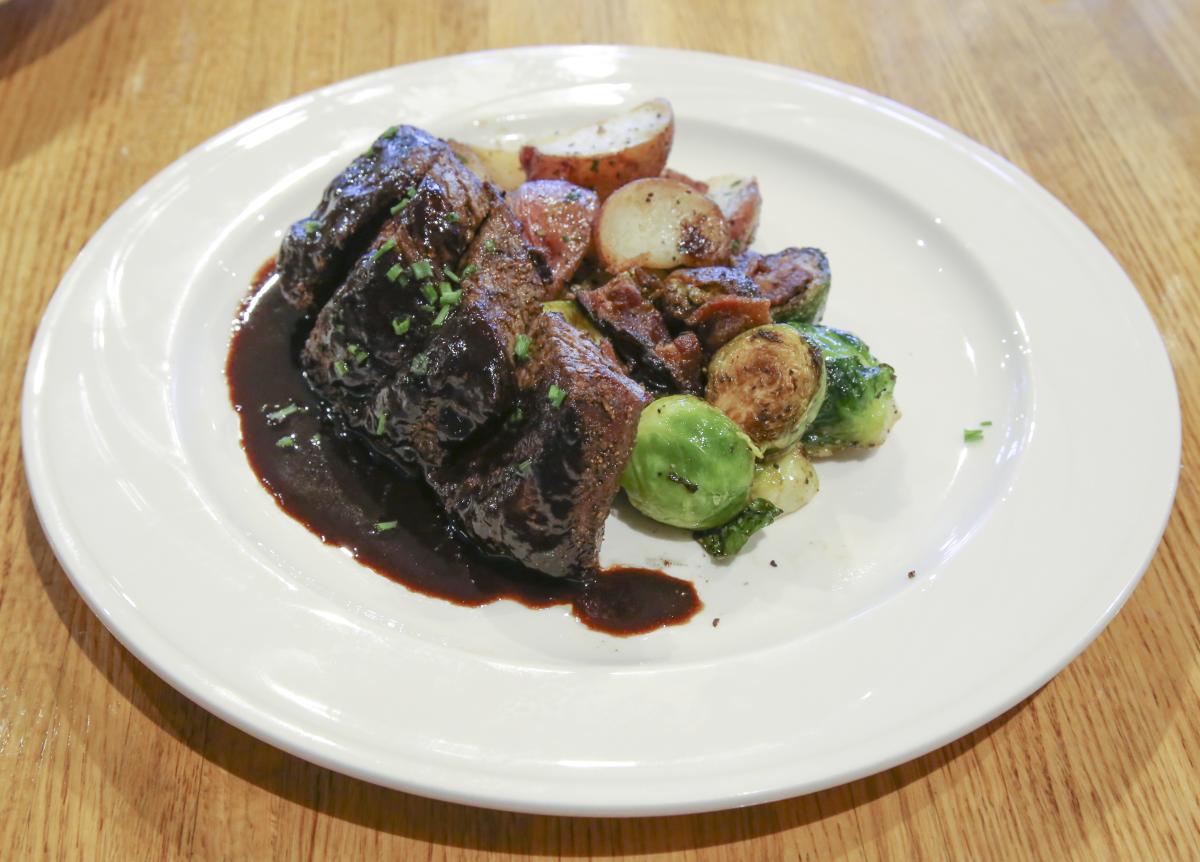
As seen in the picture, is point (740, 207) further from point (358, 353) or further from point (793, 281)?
point (358, 353)

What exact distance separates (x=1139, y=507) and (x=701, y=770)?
5.99 feet

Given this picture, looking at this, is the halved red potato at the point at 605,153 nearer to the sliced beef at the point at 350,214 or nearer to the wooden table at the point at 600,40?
the sliced beef at the point at 350,214

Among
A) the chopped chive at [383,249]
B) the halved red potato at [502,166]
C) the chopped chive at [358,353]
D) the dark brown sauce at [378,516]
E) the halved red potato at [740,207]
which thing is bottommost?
the dark brown sauce at [378,516]

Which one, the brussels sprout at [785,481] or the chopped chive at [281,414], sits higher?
the brussels sprout at [785,481]

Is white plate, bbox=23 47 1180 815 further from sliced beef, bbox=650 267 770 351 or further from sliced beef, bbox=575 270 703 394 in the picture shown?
sliced beef, bbox=650 267 770 351

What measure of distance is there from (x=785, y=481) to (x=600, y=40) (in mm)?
3276

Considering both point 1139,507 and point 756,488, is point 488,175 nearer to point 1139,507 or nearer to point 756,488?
point 756,488

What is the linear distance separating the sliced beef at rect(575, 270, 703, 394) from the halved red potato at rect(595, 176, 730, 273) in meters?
0.17

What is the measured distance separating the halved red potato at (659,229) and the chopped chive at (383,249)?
880 mm

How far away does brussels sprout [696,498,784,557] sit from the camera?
10.5ft

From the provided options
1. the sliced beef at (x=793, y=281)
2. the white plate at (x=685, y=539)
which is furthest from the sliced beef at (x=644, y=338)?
the white plate at (x=685, y=539)

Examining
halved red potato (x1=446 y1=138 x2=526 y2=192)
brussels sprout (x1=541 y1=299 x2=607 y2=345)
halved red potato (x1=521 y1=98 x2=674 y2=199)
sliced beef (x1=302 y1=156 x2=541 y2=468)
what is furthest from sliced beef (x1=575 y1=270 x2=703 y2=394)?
halved red potato (x1=446 y1=138 x2=526 y2=192)

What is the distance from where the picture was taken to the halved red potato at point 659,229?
3652mm

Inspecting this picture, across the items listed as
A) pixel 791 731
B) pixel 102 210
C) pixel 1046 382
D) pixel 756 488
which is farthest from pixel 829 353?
pixel 102 210
